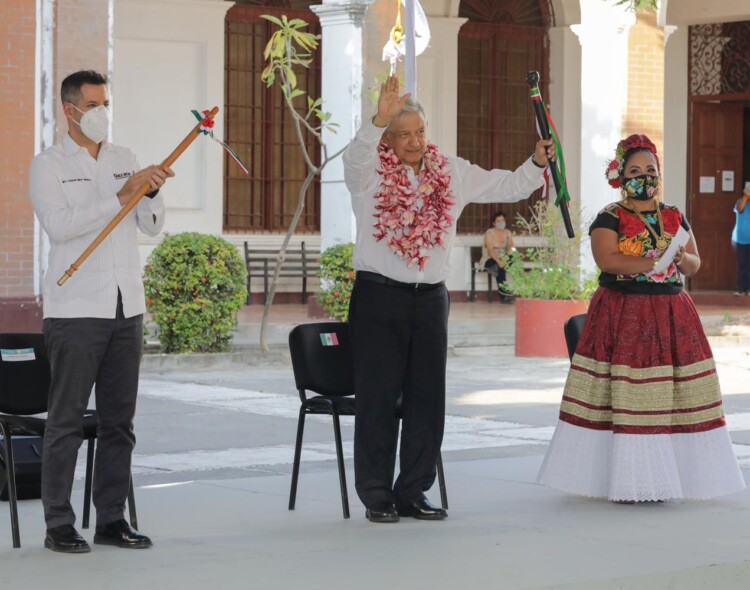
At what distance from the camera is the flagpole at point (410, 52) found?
8484 mm

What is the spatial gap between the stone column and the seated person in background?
4248 mm

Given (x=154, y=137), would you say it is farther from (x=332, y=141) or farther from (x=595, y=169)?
(x=595, y=169)

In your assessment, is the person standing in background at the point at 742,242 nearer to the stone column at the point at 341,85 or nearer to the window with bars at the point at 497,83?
the window with bars at the point at 497,83

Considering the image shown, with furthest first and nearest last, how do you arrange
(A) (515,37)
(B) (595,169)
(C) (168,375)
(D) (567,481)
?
(A) (515,37) < (B) (595,169) < (C) (168,375) < (D) (567,481)

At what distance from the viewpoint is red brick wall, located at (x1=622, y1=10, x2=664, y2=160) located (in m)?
17.9

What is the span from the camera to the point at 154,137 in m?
18.5

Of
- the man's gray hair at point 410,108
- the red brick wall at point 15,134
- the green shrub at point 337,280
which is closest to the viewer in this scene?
the man's gray hair at point 410,108

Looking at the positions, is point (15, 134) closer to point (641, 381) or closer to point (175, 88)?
point (175, 88)

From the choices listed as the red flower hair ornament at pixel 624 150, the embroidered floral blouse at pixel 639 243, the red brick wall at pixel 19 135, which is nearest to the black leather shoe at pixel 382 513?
the embroidered floral blouse at pixel 639 243

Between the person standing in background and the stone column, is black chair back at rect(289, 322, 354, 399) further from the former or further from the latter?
the person standing in background

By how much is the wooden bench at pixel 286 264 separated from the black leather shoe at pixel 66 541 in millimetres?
12732

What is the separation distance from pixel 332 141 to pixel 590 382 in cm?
931

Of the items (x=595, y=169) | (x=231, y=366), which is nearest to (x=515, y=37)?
(x=595, y=169)

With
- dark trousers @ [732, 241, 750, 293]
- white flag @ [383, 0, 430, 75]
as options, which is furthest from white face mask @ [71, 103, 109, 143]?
dark trousers @ [732, 241, 750, 293]
